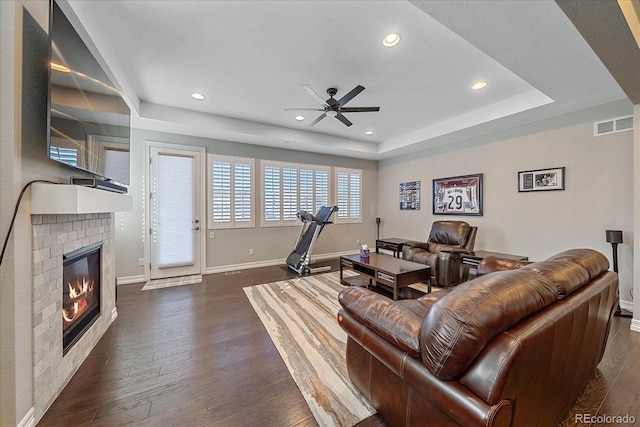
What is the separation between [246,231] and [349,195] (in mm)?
2901

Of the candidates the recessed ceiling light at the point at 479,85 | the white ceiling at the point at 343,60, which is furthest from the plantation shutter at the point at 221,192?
the recessed ceiling light at the point at 479,85

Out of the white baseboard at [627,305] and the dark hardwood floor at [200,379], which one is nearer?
the dark hardwood floor at [200,379]

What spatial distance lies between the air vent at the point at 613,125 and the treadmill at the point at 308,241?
152 inches

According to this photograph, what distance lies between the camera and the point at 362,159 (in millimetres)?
6680

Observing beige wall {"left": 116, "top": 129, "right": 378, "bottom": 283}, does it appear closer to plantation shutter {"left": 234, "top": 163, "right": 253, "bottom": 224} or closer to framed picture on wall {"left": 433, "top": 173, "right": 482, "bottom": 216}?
plantation shutter {"left": 234, "top": 163, "right": 253, "bottom": 224}

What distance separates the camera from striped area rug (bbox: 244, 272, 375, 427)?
1566 mm

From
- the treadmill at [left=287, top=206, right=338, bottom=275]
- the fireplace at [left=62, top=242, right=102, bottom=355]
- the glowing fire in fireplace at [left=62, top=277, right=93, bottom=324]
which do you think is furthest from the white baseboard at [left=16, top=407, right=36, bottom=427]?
the treadmill at [left=287, top=206, right=338, bottom=275]

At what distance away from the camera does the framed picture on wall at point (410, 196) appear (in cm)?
577

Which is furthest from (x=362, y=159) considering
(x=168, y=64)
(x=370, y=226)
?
(x=168, y=64)

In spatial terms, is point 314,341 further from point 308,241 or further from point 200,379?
point 308,241

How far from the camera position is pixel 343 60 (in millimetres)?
2635

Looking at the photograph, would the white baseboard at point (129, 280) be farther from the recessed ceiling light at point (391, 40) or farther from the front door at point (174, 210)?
the recessed ceiling light at point (391, 40)

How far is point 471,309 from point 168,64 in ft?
11.9

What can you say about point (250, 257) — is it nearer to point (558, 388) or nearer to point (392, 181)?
point (392, 181)
